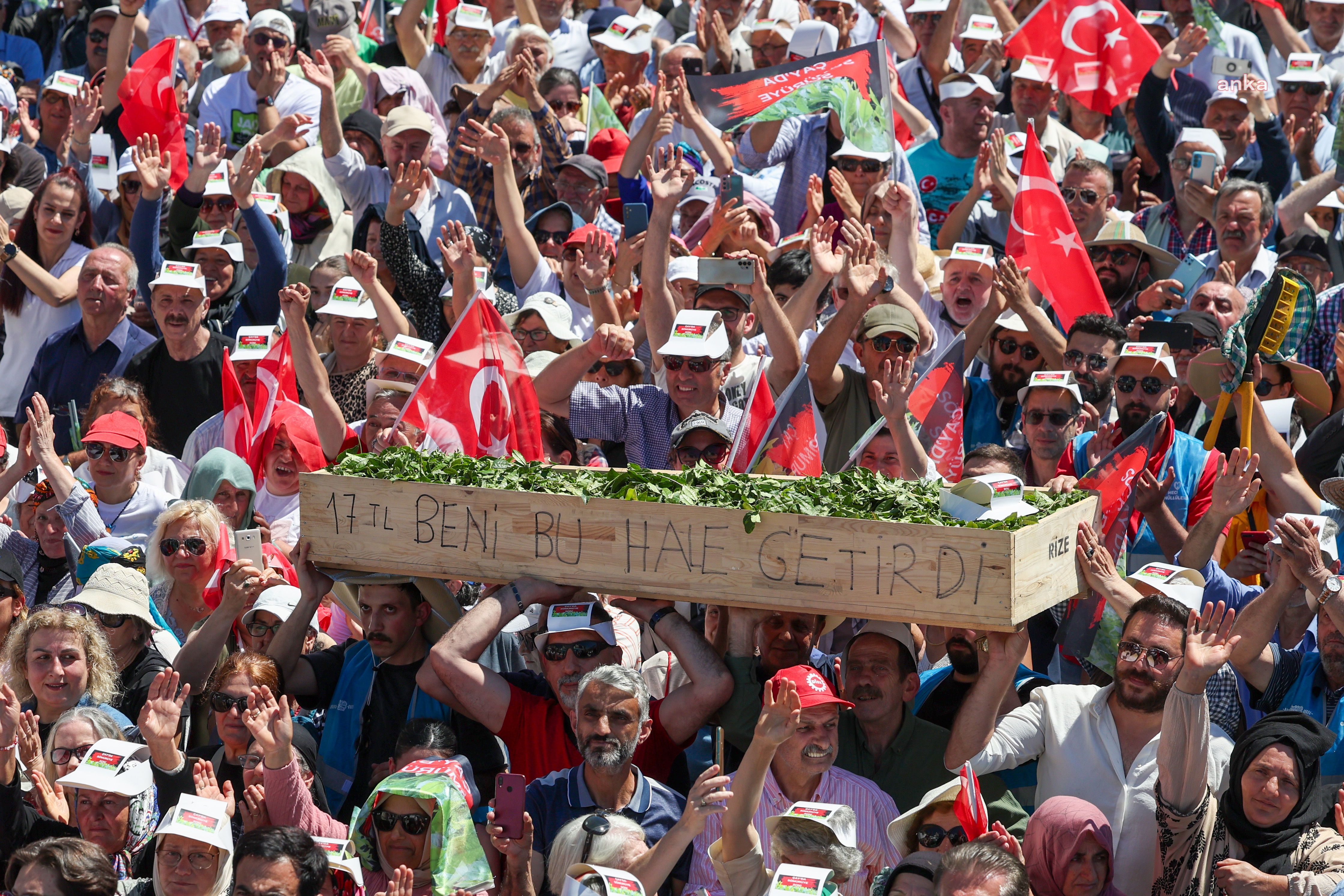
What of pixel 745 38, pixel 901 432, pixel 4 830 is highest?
pixel 745 38

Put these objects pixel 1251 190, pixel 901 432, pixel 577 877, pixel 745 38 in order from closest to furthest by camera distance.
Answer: pixel 577 877
pixel 901 432
pixel 1251 190
pixel 745 38

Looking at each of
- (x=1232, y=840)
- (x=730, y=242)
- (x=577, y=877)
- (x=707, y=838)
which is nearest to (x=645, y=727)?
(x=707, y=838)

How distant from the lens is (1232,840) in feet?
19.5

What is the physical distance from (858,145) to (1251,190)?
Answer: 6.70 ft

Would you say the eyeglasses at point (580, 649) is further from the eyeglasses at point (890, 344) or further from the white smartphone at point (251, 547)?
the eyeglasses at point (890, 344)

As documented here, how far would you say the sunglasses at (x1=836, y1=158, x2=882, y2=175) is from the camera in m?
10.1

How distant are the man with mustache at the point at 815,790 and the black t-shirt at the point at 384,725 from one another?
3.22ft

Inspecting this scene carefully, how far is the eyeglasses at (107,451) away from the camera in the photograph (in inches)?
329

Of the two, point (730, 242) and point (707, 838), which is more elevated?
point (730, 242)

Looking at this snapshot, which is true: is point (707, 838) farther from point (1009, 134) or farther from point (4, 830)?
point (1009, 134)

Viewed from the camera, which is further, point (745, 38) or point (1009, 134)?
point (745, 38)

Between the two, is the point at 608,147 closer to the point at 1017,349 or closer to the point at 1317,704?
the point at 1017,349

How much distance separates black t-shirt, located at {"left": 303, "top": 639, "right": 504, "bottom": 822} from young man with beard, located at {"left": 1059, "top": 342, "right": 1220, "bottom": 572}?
2.64 meters

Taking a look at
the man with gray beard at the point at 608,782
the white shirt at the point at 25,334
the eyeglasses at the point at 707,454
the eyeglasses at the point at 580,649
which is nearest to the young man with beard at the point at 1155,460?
the eyeglasses at the point at 707,454
